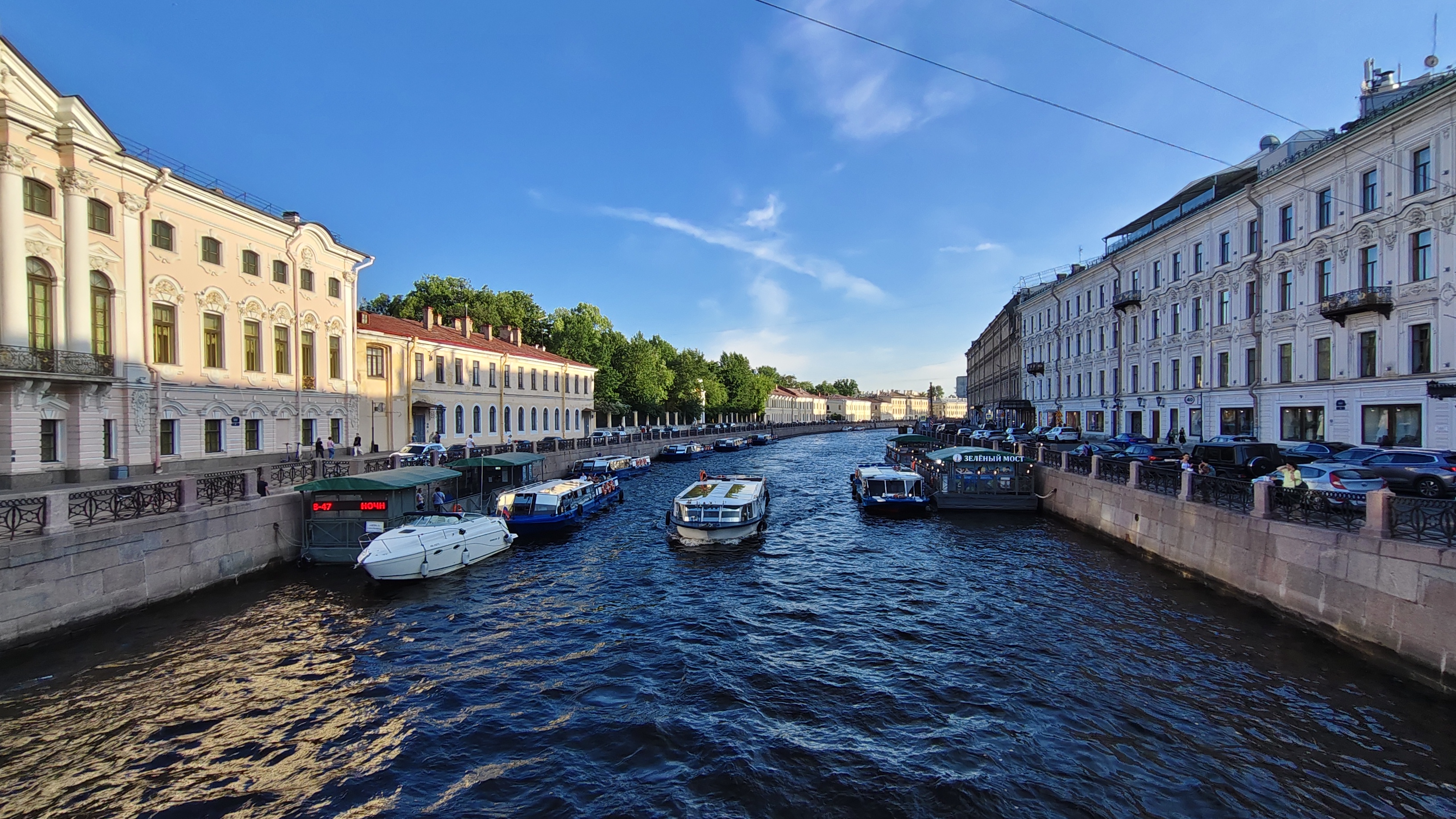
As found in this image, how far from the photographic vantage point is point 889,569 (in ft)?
62.6

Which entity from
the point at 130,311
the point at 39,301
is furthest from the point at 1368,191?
the point at 39,301

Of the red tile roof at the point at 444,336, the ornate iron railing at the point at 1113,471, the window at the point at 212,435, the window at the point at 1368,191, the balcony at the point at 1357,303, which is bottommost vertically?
the ornate iron railing at the point at 1113,471

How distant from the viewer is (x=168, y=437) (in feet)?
76.3

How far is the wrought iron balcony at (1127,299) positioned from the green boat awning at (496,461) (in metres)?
38.5

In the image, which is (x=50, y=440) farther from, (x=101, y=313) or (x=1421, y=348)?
(x=1421, y=348)

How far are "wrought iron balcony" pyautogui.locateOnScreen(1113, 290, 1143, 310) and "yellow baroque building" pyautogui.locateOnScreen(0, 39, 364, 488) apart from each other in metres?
47.9

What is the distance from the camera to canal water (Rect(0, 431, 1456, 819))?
774 cm

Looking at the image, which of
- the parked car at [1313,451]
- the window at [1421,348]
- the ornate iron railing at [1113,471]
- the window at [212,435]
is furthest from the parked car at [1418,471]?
the window at [212,435]

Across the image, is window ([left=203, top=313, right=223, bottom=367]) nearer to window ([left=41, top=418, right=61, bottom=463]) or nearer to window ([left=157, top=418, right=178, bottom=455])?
window ([left=157, top=418, right=178, bottom=455])

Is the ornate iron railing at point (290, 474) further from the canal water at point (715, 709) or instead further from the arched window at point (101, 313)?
the arched window at point (101, 313)

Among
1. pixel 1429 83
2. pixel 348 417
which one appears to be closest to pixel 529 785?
pixel 348 417

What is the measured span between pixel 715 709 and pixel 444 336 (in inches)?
1500

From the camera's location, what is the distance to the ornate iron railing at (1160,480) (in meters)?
18.0

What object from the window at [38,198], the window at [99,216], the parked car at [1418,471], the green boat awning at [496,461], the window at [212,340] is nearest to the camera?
the parked car at [1418,471]
